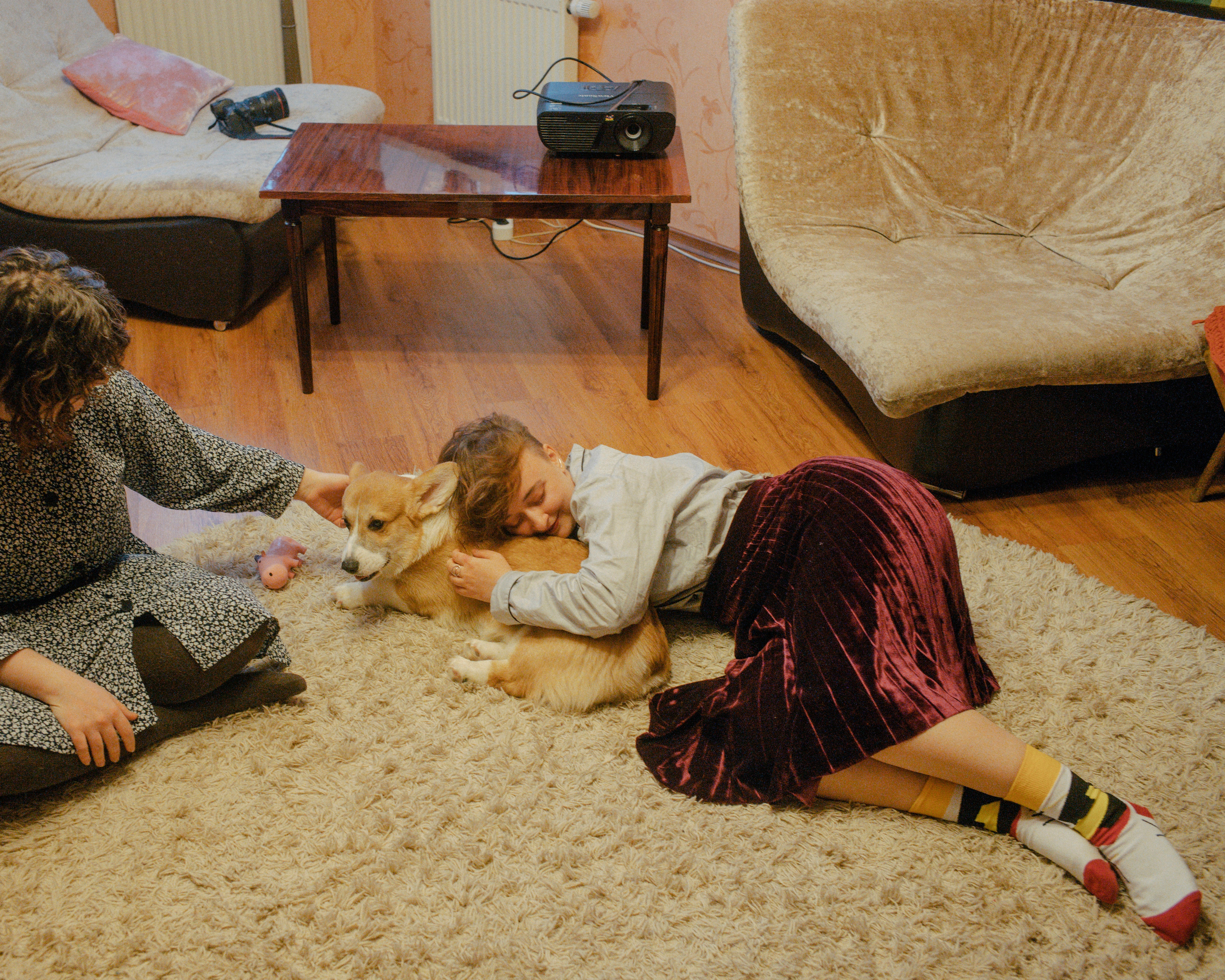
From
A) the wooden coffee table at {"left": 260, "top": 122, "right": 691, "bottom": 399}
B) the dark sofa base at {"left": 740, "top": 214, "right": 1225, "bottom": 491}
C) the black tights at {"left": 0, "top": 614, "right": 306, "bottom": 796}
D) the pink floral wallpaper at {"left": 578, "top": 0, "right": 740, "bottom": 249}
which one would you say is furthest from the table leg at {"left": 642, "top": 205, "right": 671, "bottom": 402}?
the black tights at {"left": 0, "top": 614, "right": 306, "bottom": 796}

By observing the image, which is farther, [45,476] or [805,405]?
[805,405]

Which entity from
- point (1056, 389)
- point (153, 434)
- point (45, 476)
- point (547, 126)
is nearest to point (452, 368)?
point (547, 126)

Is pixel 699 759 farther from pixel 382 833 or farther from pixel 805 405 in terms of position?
pixel 805 405

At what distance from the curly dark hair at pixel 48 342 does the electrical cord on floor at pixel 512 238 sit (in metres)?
2.13

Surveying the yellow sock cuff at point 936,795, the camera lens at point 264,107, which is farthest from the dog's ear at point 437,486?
the camera lens at point 264,107

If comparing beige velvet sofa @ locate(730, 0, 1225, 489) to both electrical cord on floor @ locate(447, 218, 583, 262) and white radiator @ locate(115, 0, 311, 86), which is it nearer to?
electrical cord on floor @ locate(447, 218, 583, 262)

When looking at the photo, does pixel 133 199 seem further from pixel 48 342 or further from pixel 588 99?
pixel 48 342

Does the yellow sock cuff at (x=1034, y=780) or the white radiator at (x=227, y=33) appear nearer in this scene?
the yellow sock cuff at (x=1034, y=780)

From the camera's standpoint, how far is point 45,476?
1.28 m

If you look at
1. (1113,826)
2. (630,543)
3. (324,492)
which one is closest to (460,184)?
(324,492)

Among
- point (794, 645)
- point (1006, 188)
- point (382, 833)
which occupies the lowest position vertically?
point (382, 833)

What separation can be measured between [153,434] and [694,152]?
2.50 meters

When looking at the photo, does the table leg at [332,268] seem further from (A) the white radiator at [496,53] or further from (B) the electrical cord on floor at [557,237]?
(A) the white radiator at [496,53]

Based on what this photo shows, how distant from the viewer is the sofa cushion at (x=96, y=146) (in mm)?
2518
